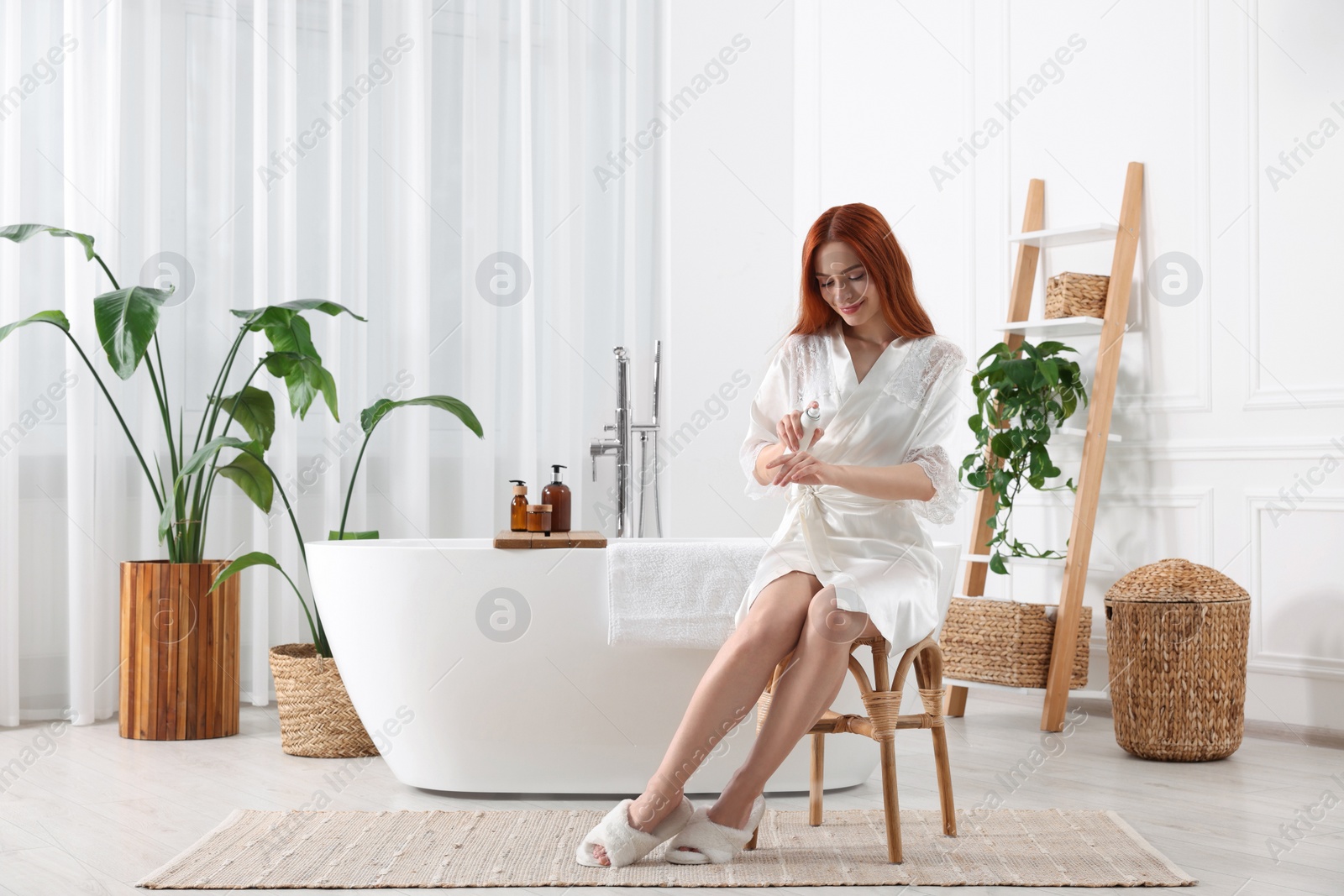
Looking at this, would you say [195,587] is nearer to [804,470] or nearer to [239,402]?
[239,402]

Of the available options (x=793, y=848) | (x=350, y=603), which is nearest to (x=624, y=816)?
(x=793, y=848)

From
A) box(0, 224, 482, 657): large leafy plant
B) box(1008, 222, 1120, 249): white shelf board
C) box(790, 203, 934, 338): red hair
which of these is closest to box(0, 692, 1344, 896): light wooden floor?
box(0, 224, 482, 657): large leafy plant

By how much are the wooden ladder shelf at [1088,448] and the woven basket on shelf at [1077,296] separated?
0.10ft

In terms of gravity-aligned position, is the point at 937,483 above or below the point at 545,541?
above

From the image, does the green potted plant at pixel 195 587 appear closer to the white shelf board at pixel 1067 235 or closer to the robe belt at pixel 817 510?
the robe belt at pixel 817 510

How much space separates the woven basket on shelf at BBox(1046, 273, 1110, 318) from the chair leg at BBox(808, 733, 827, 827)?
1.68 metres

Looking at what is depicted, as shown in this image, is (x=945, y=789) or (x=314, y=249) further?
(x=314, y=249)

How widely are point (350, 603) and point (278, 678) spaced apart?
71cm

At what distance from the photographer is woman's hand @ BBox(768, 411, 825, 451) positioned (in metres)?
1.98

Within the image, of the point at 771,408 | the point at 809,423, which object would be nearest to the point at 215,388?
the point at 771,408

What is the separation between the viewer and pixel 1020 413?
135 inches

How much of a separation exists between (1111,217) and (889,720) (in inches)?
81.6

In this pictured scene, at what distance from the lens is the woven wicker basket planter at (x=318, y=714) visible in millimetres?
2912

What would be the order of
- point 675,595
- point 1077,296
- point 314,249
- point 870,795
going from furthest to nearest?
1. point 314,249
2. point 1077,296
3. point 870,795
4. point 675,595
